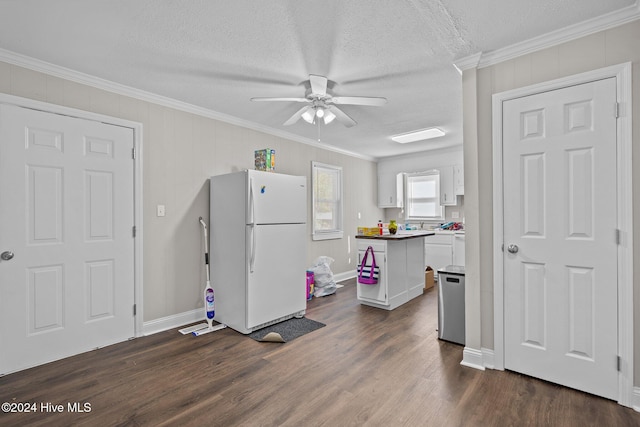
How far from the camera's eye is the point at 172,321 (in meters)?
3.40

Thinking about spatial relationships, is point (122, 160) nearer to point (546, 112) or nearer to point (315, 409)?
point (315, 409)

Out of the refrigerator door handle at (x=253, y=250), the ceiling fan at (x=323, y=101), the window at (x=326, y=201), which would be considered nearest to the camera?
the ceiling fan at (x=323, y=101)

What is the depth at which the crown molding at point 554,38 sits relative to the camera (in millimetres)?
1942

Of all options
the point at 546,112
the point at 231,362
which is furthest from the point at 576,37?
the point at 231,362

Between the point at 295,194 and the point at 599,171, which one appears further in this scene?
the point at 295,194

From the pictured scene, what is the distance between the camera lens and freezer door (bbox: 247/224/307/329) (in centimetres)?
319

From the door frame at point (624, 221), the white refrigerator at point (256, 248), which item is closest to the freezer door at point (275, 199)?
the white refrigerator at point (256, 248)

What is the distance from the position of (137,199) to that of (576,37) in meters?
3.91

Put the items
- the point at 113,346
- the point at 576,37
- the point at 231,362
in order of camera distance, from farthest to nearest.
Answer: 1. the point at 113,346
2. the point at 231,362
3. the point at 576,37

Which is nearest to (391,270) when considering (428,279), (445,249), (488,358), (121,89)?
(428,279)

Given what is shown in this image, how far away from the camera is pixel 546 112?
223 centimetres

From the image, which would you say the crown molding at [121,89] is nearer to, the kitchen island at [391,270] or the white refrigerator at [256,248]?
the white refrigerator at [256,248]

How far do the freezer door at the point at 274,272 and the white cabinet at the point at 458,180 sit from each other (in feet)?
11.4

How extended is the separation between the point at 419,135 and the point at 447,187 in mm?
1538
